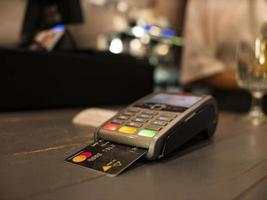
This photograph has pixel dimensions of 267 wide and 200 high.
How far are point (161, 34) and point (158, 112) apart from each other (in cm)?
130

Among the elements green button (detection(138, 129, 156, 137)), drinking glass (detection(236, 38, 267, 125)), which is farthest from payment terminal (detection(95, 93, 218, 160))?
drinking glass (detection(236, 38, 267, 125))

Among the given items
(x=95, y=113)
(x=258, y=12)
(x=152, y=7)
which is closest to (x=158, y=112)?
(x=95, y=113)

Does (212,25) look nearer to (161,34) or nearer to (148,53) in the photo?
(161,34)

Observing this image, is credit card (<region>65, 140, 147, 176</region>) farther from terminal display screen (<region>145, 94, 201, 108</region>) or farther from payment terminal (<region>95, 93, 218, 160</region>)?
terminal display screen (<region>145, 94, 201, 108</region>)

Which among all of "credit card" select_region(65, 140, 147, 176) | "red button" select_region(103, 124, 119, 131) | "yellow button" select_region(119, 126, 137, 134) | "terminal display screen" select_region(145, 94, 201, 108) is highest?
"terminal display screen" select_region(145, 94, 201, 108)

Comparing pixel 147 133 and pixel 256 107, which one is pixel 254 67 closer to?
pixel 256 107

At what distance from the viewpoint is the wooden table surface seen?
235 mm

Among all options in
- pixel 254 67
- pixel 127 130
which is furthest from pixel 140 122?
pixel 254 67

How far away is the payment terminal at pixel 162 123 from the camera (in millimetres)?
328

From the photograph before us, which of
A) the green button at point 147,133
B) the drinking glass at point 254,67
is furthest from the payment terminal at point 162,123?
the drinking glass at point 254,67

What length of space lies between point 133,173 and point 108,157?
34 mm

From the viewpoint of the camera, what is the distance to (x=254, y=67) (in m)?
0.66

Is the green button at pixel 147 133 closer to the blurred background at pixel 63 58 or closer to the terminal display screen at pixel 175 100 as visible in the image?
the terminal display screen at pixel 175 100

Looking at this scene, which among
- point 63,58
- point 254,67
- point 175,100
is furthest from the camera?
point 63,58
